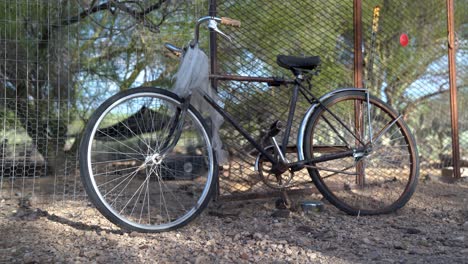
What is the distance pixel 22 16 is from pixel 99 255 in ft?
8.89

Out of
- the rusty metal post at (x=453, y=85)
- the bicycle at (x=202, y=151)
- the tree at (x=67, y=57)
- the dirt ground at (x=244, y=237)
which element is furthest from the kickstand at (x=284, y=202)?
the rusty metal post at (x=453, y=85)

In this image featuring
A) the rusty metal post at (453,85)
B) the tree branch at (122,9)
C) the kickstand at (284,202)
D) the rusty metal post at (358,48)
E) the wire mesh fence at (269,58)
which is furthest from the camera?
the rusty metal post at (453,85)

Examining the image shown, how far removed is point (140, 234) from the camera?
260cm

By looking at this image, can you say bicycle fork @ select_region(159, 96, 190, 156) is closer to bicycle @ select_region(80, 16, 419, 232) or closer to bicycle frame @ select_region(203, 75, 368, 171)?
bicycle @ select_region(80, 16, 419, 232)

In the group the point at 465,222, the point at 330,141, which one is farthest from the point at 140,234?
the point at 465,222

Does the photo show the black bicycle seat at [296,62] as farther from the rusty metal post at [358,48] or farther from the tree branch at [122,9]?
the tree branch at [122,9]

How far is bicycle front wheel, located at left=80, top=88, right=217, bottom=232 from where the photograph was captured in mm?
2557

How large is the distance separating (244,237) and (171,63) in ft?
8.11

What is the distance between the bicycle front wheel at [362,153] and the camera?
3.12 metres

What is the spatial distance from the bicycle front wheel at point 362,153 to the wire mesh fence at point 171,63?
0.25 m

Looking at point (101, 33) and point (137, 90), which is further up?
point (101, 33)

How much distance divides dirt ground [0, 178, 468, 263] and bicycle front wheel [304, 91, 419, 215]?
229mm

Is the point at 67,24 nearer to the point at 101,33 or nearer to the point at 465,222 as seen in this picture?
the point at 101,33

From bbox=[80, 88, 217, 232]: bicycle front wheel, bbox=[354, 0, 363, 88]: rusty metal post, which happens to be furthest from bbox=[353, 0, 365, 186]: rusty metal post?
bbox=[80, 88, 217, 232]: bicycle front wheel
